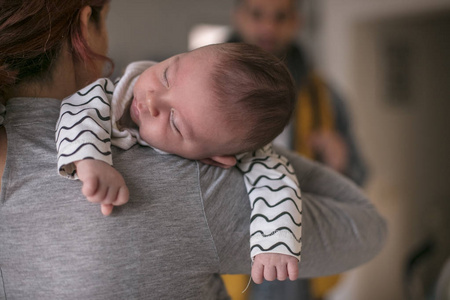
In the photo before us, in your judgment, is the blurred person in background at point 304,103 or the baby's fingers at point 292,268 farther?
the blurred person in background at point 304,103

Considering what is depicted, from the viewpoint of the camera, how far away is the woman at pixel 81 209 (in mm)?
692

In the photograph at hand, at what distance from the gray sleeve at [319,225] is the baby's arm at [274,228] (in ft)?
0.09

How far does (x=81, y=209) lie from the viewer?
701 millimetres

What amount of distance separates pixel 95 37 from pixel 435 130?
4.26 metres

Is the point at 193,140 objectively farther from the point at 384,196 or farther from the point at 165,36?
the point at 384,196

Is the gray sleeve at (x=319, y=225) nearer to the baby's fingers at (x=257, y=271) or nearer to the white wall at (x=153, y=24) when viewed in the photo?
the baby's fingers at (x=257, y=271)

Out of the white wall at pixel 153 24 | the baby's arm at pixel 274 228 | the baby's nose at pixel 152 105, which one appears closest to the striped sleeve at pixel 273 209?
the baby's arm at pixel 274 228

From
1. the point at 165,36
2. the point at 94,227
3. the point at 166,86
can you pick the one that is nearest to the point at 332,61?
the point at 165,36

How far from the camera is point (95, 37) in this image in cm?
91

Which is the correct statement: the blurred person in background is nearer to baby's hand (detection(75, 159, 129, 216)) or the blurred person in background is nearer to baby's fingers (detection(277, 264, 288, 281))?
baby's fingers (detection(277, 264, 288, 281))

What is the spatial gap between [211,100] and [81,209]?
0.97 ft

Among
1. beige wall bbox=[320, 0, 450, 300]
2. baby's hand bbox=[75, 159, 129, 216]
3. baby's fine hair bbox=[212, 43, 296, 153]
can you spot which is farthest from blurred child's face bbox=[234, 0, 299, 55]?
baby's hand bbox=[75, 159, 129, 216]

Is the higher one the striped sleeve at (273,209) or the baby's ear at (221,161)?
the baby's ear at (221,161)

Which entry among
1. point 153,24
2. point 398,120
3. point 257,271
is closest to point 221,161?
point 257,271
